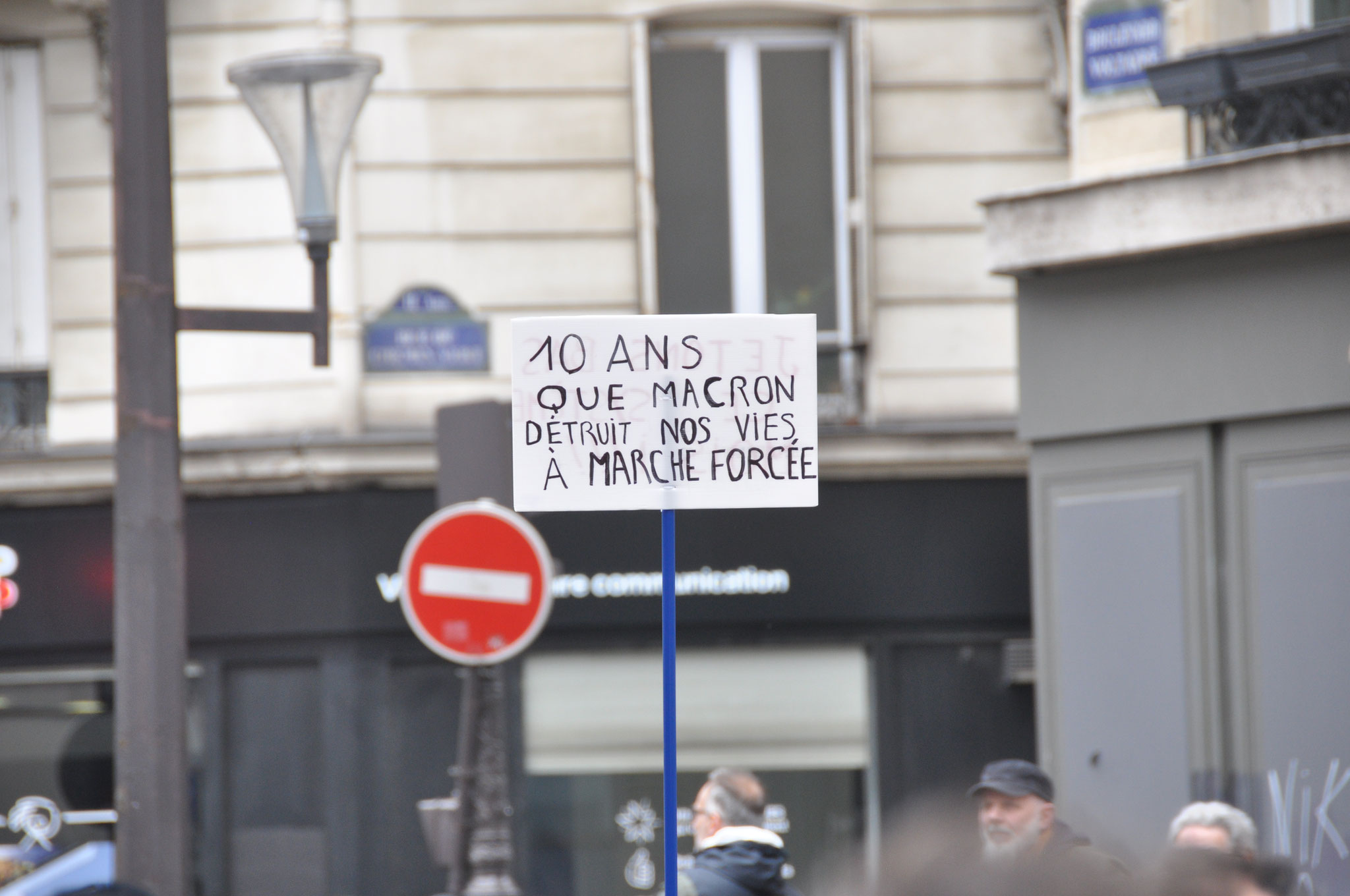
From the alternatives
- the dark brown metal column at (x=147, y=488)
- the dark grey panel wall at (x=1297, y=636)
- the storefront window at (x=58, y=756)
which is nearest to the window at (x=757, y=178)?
the dark grey panel wall at (x=1297, y=636)

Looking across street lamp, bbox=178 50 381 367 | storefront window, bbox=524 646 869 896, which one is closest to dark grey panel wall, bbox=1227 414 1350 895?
storefront window, bbox=524 646 869 896

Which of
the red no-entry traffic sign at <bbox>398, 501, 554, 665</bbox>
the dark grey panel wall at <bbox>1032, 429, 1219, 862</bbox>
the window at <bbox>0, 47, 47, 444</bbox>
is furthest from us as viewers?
the window at <bbox>0, 47, 47, 444</bbox>

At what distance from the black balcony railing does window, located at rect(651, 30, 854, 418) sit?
10.8 ft

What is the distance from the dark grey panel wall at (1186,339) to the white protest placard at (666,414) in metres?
4.05

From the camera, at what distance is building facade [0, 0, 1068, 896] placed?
11.1 m

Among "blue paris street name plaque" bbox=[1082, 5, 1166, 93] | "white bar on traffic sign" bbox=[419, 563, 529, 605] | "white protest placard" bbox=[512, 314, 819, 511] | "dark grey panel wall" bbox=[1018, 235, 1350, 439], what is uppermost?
"blue paris street name plaque" bbox=[1082, 5, 1166, 93]

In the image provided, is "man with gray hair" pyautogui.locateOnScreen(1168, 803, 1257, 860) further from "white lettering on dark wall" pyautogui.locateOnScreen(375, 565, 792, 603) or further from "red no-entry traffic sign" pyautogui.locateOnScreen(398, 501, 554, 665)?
"white lettering on dark wall" pyautogui.locateOnScreen(375, 565, 792, 603)

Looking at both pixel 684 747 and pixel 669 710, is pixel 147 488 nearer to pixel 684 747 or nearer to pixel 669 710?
pixel 669 710

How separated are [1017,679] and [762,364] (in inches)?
273

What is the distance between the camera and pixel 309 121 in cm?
749

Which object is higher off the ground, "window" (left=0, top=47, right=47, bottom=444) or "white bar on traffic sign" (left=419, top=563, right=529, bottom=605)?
"window" (left=0, top=47, right=47, bottom=444)

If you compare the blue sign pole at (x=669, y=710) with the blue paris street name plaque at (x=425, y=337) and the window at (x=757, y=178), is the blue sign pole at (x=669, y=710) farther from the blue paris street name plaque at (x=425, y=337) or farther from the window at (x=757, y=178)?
the window at (x=757, y=178)

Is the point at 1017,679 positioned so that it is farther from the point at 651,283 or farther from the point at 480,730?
the point at 480,730

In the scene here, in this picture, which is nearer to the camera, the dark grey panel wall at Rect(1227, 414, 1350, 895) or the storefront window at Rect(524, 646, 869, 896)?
the dark grey panel wall at Rect(1227, 414, 1350, 895)
